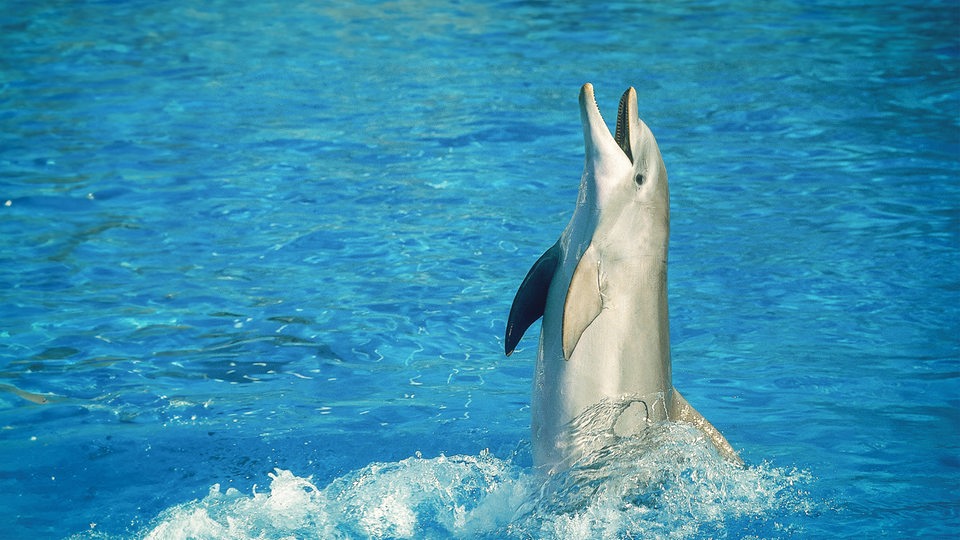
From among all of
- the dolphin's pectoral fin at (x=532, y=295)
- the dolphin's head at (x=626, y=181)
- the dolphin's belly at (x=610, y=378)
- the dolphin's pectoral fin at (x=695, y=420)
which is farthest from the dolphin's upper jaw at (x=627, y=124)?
the dolphin's pectoral fin at (x=695, y=420)

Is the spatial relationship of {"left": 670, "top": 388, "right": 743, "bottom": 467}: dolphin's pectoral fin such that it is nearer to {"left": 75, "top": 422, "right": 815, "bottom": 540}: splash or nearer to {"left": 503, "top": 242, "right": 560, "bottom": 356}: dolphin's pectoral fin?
{"left": 75, "top": 422, "right": 815, "bottom": 540}: splash

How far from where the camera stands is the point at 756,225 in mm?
8406

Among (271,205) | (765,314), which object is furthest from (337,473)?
(271,205)

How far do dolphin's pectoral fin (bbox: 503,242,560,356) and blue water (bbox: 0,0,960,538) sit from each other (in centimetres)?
60

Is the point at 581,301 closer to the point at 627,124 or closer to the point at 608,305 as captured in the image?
the point at 608,305

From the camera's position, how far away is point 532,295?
4.61 metres

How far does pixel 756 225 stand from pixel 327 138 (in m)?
4.05

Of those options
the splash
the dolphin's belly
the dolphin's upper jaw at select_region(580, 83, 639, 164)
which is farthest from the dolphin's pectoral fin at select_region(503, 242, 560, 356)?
the splash

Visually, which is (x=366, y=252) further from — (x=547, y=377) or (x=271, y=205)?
(x=547, y=377)

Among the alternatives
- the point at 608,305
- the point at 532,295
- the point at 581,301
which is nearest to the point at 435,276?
the point at 532,295

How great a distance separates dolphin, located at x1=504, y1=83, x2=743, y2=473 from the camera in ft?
14.5

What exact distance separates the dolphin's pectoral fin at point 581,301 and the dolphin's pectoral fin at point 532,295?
8.0 inches

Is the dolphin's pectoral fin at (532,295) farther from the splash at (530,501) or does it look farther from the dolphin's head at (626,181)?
the splash at (530,501)

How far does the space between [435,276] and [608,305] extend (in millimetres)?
3340
